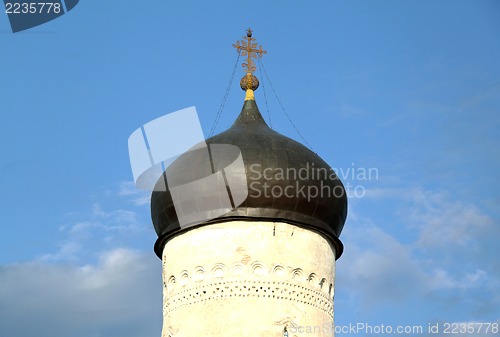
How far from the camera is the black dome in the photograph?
17375mm

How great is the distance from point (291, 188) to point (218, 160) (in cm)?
123

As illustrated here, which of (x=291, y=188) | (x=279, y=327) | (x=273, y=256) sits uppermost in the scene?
(x=291, y=188)

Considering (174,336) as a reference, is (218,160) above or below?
above

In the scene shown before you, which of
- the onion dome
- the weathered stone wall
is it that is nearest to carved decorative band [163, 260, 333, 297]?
the weathered stone wall

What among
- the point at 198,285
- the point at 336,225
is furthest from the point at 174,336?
the point at 336,225

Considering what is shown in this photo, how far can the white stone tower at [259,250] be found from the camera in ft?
55.7

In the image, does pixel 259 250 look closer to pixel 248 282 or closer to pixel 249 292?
pixel 248 282

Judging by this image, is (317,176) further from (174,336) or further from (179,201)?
(174,336)

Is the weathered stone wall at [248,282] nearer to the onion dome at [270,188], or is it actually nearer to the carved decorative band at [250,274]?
the carved decorative band at [250,274]

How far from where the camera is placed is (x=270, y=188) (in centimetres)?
1741

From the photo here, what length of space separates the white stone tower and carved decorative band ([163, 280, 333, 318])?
2cm

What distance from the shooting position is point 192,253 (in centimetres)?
1756

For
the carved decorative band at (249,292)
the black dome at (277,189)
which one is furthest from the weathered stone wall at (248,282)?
the black dome at (277,189)

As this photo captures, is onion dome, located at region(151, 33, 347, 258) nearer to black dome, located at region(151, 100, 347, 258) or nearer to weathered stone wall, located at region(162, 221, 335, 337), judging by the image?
black dome, located at region(151, 100, 347, 258)
